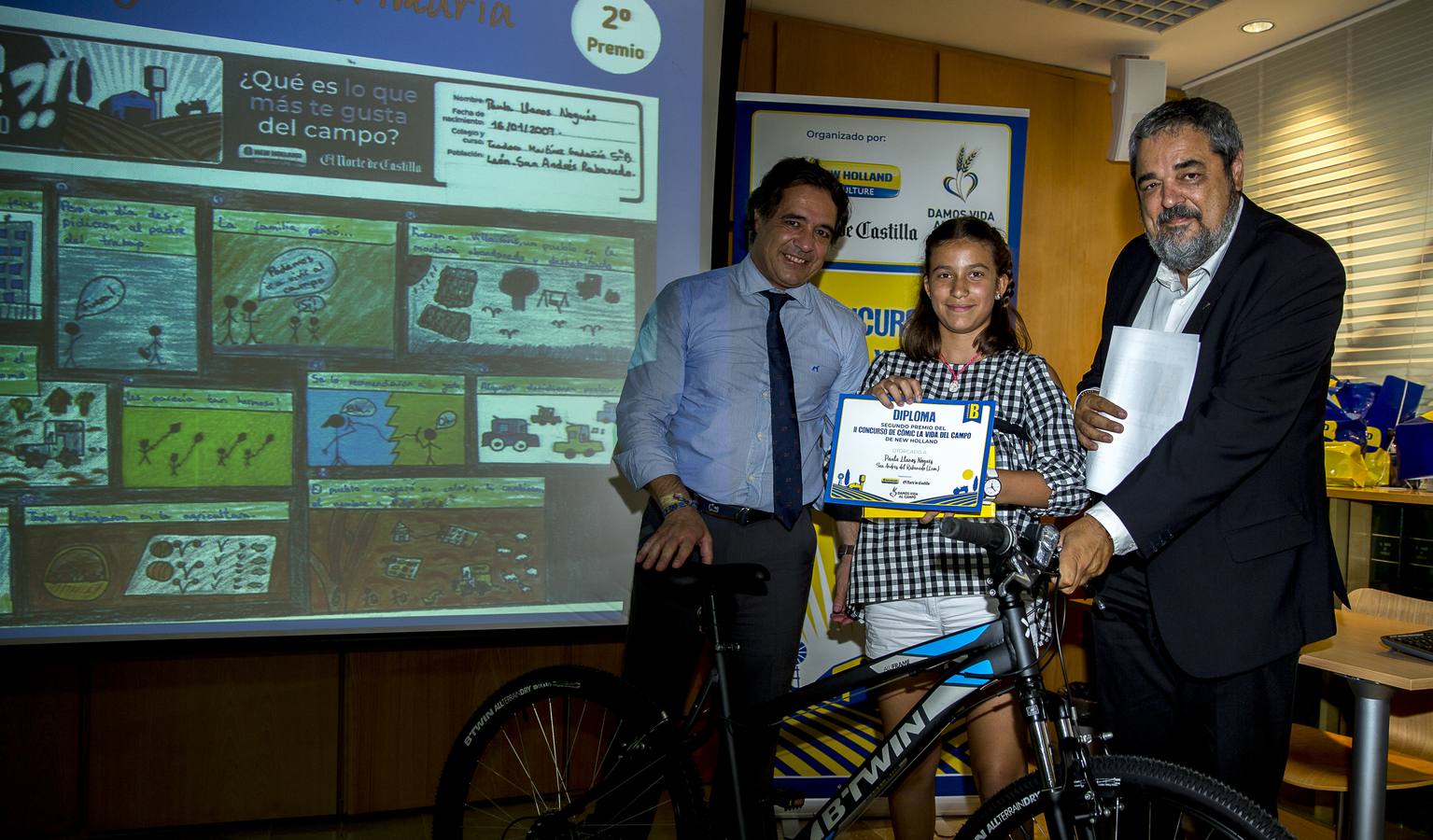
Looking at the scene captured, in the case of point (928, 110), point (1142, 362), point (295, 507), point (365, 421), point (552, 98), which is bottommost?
point (295, 507)

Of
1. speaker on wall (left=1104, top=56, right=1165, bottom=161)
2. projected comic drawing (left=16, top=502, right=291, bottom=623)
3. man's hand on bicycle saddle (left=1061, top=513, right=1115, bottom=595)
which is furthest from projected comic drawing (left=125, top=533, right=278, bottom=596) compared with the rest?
speaker on wall (left=1104, top=56, right=1165, bottom=161)

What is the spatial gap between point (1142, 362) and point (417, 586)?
1810mm

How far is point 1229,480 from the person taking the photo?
135 cm

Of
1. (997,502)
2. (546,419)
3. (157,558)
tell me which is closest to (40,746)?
(157,558)

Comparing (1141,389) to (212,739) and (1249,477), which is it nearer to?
(1249,477)

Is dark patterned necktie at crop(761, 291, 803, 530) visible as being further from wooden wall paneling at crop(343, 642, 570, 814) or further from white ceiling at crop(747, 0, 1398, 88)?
white ceiling at crop(747, 0, 1398, 88)

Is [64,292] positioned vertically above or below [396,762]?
above

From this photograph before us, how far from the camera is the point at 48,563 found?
207cm

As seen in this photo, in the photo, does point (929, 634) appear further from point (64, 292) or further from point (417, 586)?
point (64, 292)

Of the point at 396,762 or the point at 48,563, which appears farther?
the point at 396,762


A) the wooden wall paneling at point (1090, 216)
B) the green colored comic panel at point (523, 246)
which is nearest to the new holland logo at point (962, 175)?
the green colored comic panel at point (523, 246)

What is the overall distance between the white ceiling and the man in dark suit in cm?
251

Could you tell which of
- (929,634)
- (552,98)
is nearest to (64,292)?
(552,98)

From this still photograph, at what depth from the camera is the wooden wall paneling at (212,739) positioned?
101 inches
